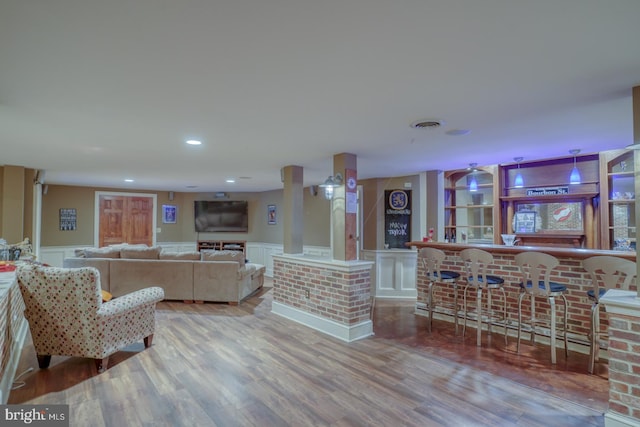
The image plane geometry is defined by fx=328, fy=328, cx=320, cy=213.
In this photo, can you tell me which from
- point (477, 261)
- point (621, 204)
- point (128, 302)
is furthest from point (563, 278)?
point (128, 302)

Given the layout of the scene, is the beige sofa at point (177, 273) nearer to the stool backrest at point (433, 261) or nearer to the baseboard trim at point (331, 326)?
the baseboard trim at point (331, 326)

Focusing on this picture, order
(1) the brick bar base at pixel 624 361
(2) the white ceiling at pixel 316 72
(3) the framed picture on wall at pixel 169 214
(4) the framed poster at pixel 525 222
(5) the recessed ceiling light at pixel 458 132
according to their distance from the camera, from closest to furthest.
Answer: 1. (2) the white ceiling at pixel 316 72
2. (1) the brick bar base at pixel 624 361
3. (5) the recessed ceiling light at pixel 458 132
4. (4) the framed poster at pixel 525 222
5. (3) the framed picture on wall at pixel 169 214

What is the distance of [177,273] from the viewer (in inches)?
217

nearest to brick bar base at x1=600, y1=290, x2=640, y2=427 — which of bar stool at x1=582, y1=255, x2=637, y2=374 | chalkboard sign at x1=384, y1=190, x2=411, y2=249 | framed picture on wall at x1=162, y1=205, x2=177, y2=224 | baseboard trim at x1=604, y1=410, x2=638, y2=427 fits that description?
baseboard trim at x1=604, y1=410, x2=638, y2=427

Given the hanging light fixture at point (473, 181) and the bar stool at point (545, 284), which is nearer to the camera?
the bar stool at point (545, 284)

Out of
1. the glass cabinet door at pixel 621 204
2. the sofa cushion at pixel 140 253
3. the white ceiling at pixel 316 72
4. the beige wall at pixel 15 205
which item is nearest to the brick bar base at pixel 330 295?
the white ceiling at pixel 316 72

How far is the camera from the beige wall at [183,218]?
7.51 meters

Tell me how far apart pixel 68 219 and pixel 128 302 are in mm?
6130

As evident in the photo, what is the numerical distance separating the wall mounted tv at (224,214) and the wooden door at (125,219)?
1250 millimetres

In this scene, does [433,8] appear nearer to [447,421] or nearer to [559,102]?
[559,102]

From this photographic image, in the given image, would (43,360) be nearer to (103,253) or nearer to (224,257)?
(224,257)

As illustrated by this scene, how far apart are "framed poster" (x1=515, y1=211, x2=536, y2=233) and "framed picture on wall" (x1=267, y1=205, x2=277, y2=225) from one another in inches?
216

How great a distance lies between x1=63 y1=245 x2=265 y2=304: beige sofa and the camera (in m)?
5.43

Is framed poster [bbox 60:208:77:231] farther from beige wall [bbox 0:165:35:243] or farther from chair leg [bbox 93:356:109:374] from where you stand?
chair leg [bbox 93:356:109:374]
